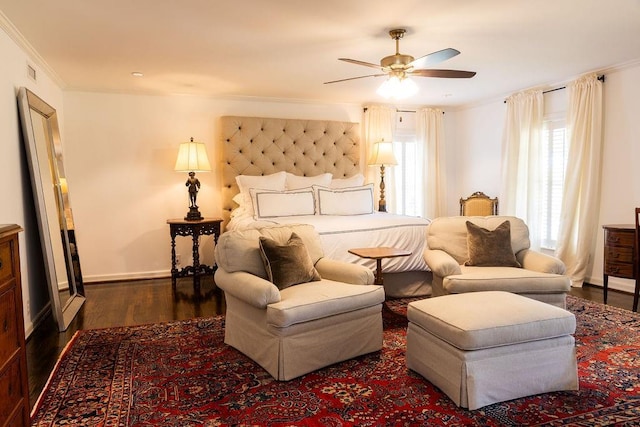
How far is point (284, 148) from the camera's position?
18.0ft

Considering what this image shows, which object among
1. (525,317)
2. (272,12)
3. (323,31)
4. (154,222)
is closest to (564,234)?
(525,317)

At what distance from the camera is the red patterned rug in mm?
2049

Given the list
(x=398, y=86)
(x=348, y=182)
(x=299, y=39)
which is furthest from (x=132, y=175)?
(x=398, y=86)

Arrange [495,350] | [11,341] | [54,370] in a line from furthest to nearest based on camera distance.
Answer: [54,370], [495,350], [11,341]

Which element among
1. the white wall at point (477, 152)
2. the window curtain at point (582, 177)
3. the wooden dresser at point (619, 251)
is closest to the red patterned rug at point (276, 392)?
the wooden dresser at point (619, 251)

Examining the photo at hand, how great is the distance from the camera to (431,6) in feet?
8.90

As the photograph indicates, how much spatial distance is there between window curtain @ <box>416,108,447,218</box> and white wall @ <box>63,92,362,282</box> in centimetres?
269

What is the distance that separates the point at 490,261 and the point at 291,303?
6.12ft

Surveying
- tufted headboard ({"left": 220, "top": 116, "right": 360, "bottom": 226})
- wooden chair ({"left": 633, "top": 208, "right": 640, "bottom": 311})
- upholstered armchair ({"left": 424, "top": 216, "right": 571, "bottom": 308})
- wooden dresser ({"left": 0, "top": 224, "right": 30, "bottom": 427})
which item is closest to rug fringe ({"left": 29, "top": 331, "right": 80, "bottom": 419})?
wooden dresser ({"left": 0, "top": 224, "right": 30, "bottom": 427})

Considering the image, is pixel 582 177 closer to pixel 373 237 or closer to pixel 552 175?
pixel 552 175

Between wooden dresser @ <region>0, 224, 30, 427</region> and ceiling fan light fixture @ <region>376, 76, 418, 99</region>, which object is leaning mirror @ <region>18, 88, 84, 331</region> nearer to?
wooden dresser @ <region>0, 224, 30, 427</region>

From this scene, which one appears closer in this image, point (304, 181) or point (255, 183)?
point (255, 183)

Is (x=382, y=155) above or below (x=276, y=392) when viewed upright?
above

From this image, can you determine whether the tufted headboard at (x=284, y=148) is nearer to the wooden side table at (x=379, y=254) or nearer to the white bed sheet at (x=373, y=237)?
the white bed sheet at (x=373, y=237)
